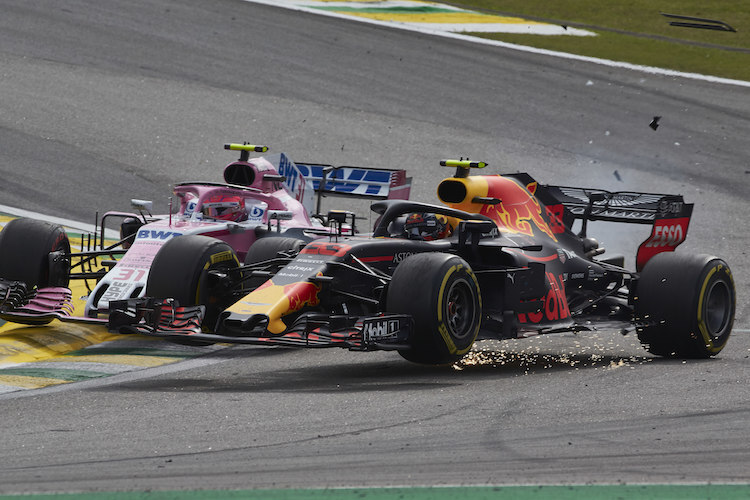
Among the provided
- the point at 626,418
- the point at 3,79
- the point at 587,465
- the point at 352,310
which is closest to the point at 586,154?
the point at 3,79

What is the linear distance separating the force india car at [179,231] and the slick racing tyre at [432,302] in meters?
1.88

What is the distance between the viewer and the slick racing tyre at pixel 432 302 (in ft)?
32.0

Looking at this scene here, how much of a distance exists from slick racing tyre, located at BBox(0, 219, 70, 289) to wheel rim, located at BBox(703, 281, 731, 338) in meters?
6.15

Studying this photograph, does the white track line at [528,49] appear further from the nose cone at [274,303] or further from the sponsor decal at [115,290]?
the nose cone at [274,303]

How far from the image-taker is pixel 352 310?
10.6 meters

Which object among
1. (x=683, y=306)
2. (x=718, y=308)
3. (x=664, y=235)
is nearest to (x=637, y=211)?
(x=664, y=235)

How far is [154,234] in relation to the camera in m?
12.8

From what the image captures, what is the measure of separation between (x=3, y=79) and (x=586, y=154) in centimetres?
1174

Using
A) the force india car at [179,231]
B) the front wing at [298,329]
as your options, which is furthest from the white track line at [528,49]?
→ the front wing at [298,329]

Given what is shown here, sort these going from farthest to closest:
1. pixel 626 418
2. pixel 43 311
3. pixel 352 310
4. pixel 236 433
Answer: pixel 43 311 < pixel 352 310 < pixel 626 418 < pixel 236 433

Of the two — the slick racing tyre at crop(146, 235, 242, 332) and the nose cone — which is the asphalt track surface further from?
the slick racing tyre at crop(146, 235, 242, 332)

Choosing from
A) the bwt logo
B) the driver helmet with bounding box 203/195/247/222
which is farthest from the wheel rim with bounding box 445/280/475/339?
the driver helmet with bounding box 203/195/247/222

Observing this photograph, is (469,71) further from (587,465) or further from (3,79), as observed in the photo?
(587,465)

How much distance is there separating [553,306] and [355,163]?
38.3 ft
